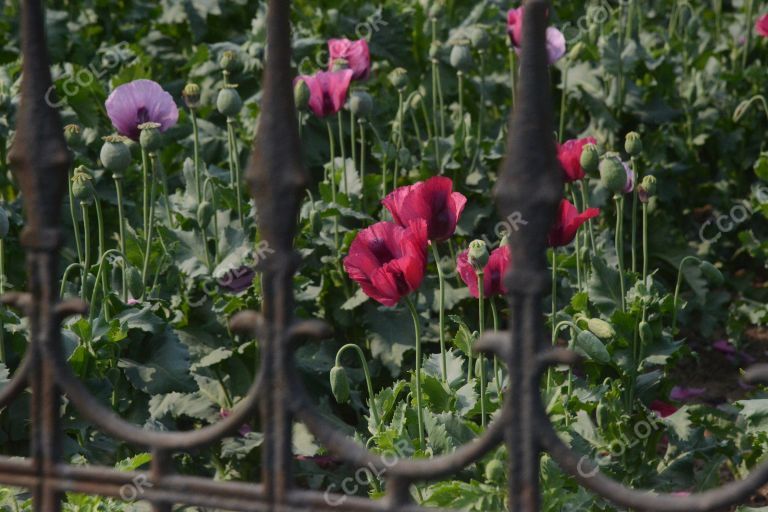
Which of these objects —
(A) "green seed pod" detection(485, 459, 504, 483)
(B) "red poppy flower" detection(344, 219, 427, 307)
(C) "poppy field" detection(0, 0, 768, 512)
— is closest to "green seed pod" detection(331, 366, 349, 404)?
(C) "poppy field" detection(0, 0, 768, 512)

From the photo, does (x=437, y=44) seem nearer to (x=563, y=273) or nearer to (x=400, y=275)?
(x=563, y=273)

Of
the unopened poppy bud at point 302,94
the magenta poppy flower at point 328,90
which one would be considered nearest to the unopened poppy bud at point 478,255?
the unopened poppy bud at point 302,94

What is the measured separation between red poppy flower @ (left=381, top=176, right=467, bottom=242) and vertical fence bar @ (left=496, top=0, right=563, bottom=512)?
33.5 inches

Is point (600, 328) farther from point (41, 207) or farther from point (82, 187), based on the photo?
point (41, 207)

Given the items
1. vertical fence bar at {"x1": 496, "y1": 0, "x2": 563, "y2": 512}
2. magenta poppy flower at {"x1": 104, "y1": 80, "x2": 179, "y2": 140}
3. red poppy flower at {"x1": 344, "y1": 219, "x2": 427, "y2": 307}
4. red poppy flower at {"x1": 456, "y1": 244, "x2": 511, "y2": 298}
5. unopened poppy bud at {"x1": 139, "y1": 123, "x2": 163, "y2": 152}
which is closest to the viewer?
vertical fence bar at {"x1": 496, "y1": 0, "x2": 563, "y2": 512}

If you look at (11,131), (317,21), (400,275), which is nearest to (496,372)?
(400,275)

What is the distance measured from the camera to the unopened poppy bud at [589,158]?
2367 millimetres

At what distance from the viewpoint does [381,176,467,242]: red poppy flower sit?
2.00m

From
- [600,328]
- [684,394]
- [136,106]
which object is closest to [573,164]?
[600,328]

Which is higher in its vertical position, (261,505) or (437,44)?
(437,44)

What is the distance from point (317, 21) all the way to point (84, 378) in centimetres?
226

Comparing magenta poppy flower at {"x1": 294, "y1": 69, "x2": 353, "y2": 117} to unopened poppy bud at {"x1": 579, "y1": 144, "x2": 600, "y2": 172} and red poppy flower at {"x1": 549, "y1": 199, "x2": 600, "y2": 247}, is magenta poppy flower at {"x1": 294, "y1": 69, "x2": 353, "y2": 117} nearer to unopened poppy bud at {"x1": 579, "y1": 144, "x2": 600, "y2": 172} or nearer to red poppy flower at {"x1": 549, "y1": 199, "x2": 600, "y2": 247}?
unopened poppy bud at {"x1": 579, "y1": 144, "x2": 600, "y2": 172}

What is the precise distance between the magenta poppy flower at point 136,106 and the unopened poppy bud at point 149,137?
10 centimetres

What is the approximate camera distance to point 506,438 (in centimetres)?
114
